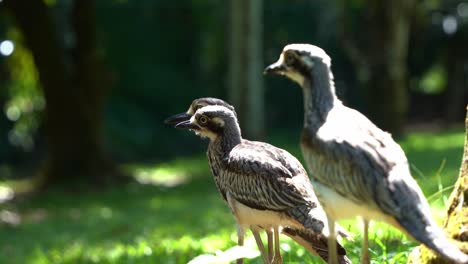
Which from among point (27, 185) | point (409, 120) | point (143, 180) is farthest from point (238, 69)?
point (409, 120)

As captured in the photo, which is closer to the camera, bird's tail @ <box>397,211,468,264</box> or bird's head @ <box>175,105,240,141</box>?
bird's tail @ <box>397,211,468,264</box>

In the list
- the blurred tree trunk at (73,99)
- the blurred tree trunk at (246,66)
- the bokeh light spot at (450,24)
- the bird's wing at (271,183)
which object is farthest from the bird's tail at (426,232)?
the bokeh light spot at (450,24)

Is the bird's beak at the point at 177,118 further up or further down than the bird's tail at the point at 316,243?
further up

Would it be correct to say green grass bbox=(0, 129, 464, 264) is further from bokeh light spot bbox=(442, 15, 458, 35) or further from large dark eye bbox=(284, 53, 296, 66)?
bokeh light spot bbox=(442, 15, 458, 35)

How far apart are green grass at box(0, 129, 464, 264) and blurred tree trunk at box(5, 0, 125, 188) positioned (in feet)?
2.25

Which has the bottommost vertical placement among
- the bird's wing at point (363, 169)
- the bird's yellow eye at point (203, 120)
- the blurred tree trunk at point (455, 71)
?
the blurred tree trunk at point (455, 71)

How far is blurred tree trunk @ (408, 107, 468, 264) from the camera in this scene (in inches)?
140

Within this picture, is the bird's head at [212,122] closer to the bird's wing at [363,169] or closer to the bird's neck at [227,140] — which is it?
the bird's neck at [227,140]

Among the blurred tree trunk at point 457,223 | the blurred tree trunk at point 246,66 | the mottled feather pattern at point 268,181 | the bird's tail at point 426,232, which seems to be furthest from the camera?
the blurred tree trunk at point 246,66

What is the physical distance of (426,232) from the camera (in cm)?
300

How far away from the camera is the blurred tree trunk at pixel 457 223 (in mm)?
3562

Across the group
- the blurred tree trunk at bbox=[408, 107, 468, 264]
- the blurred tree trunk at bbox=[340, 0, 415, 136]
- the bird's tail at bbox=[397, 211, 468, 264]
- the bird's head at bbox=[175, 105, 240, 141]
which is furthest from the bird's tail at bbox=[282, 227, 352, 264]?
the blurred tree trunk at bbox=[340, 0, 415, 136]

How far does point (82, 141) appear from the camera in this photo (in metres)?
16.0

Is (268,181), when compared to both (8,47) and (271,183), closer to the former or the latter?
(271,183)
